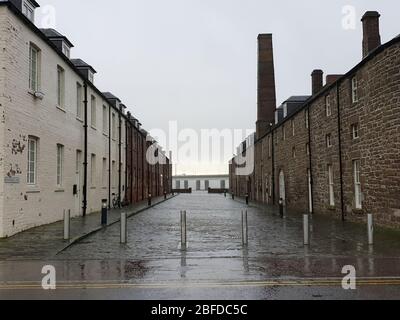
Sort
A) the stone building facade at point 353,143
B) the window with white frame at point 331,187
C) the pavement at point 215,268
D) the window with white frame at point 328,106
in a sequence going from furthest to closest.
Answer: the window with white frame at point 328,106, the window with white frame at point 331,187, the stone building facade at point 353,143, the pavement at point 215,268

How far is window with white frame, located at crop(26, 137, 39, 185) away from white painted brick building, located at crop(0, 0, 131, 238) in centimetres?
4

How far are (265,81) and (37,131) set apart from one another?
37444mm

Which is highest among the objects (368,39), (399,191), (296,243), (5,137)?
(368,39)

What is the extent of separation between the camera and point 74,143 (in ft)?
69.3

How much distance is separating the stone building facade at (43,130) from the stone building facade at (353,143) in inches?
496

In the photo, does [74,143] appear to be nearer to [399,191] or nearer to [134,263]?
[134,263]

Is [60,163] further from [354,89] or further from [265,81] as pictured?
[265,81]

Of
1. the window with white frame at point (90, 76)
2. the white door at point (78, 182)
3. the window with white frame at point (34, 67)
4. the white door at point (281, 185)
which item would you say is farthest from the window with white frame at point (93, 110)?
the white door at point (281, 185)

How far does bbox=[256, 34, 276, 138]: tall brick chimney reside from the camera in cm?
4922

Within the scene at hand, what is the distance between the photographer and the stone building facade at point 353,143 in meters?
15.6

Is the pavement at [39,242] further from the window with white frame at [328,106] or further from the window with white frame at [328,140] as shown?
the window with white frame at [328,106]

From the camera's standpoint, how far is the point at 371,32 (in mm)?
Answer: 21953
